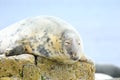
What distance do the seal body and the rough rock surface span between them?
0.11m

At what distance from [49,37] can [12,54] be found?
49cm

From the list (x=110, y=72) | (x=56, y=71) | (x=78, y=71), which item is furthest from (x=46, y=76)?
(x=110, y=72)

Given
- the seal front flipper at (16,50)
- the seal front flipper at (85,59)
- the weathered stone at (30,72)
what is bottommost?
the weathered stone at (30,72)

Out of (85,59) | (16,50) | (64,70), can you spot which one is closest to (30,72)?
(16,50)

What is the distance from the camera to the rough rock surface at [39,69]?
525cm

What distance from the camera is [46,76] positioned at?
5621mm

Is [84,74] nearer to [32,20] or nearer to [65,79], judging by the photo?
[65,79]

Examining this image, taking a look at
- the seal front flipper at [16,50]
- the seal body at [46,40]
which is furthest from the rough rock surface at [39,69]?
the seal front flipper at [16,50]

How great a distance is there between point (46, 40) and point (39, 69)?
442mm

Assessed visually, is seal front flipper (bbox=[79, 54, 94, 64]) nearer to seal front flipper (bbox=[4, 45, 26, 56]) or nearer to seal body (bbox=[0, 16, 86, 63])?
seal body (bbox=[0, 16, 86, 63])

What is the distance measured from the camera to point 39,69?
5.55 meters

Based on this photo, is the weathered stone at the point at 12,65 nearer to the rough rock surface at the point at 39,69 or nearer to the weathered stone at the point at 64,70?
the rough rock surface at the point at 39,69

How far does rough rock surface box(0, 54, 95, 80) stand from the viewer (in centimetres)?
525

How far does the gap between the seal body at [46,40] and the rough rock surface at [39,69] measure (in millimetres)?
110
